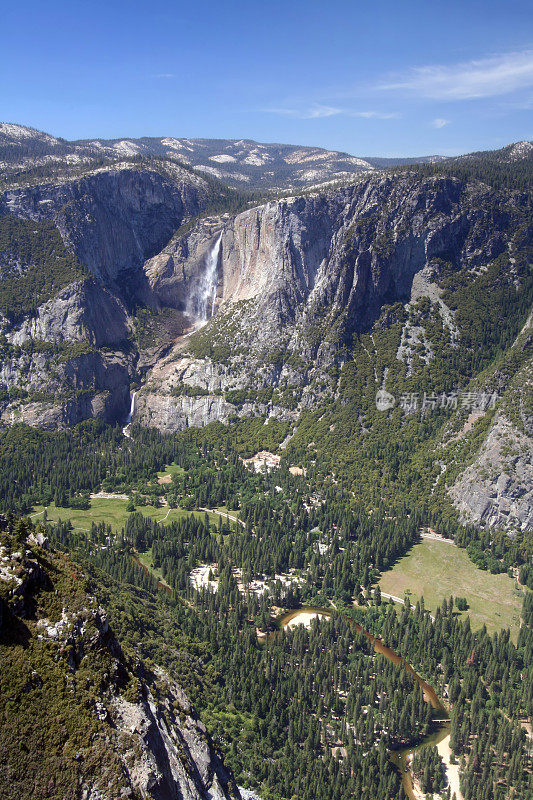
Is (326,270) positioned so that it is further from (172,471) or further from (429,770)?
(429,770)

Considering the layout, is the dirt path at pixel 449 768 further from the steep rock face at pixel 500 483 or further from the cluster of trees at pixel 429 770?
Answer: the steep rock face at pixel 500 483

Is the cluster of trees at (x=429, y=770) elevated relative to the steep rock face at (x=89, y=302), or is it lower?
lower

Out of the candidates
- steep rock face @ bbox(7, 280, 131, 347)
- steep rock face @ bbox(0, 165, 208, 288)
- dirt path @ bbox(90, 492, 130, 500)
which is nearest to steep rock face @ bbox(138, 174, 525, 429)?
steep rock face @ bbox(7, 280, 131, 347)

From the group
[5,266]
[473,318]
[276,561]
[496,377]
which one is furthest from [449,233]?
[5,266]

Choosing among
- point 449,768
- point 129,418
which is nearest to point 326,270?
point 129,418

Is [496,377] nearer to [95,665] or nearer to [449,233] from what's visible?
[449,233]

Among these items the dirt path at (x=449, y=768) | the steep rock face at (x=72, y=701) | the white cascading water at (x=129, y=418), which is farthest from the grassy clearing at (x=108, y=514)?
the steep rock face at (x=72, y=701)

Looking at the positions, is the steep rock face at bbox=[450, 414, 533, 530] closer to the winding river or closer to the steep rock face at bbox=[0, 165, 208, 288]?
the winding river
